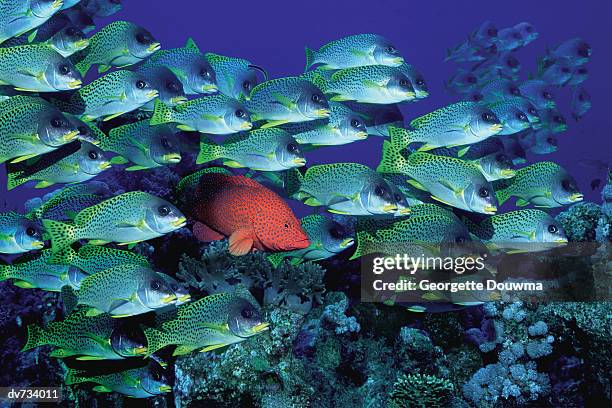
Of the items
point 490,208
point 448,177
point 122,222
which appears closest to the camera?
point 122,222

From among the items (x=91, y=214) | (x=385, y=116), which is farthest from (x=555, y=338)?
(x=91, y=214)

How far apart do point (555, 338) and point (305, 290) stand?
2.91m

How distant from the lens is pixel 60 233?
3.69 m

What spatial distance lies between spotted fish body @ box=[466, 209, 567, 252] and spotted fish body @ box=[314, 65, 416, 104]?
143cm

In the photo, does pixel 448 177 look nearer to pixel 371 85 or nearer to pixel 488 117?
pixel 488 117

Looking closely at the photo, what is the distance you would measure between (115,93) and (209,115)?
0.82 metres

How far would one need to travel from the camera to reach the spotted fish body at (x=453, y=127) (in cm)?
443

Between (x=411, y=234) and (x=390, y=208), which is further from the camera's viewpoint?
(x=411, y=234)

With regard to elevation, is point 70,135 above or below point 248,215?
above

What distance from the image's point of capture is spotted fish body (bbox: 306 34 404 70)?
5145mm

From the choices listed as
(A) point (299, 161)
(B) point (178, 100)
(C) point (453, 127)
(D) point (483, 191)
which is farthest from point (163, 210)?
(C) point (453, 127)

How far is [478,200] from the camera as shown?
3980 millimetres

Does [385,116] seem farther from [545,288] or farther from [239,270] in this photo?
[545,288]

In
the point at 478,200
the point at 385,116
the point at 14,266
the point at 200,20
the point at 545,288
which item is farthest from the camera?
the point at 200,20
